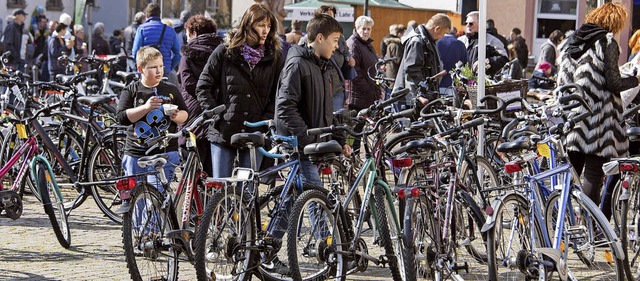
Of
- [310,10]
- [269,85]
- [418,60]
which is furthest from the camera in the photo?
[310,10]

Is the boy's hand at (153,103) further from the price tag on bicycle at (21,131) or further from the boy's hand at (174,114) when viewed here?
the price tag on bicycle at (21,131)

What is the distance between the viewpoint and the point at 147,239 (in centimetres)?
762

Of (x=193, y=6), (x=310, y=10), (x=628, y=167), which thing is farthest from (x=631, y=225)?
(x=193, y=6)

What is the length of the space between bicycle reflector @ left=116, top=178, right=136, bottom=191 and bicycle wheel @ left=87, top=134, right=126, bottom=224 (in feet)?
11.9

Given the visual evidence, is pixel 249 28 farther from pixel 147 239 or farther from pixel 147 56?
pixel 147 239

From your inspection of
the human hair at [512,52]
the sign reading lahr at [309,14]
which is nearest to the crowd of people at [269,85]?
the human hair at [512,52]

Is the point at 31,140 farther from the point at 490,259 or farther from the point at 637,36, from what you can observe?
the point at 637,36

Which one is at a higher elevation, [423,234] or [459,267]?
[423,234]

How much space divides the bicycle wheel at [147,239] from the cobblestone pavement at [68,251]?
76cm

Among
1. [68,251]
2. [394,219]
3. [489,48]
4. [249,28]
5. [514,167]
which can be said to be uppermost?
[249,28]

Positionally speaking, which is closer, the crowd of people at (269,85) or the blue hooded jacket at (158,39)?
the crowd of people at (269,85)

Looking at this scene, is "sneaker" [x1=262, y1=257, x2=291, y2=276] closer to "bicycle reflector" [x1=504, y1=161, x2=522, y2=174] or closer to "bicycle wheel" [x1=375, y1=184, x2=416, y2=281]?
"bicycle wheel" [x1=375, y1=184, x2=416, y2=281]

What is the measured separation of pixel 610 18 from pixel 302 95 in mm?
2335

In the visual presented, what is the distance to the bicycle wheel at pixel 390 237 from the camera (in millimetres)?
7621
